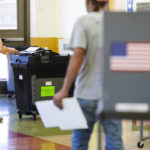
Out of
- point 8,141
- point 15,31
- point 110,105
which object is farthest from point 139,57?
point 15,31

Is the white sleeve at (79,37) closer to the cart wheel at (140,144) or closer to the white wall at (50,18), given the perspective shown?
the cart wheel at (140,144)

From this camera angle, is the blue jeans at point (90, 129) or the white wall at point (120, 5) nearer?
the blue jeans at point (90, 129)

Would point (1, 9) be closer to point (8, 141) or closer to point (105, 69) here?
point (8, 141)

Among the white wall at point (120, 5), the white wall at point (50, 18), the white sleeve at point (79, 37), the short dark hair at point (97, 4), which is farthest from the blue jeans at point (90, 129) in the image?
the white wall at point (50, 18)

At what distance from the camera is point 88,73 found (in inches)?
101

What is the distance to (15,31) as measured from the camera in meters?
8.86

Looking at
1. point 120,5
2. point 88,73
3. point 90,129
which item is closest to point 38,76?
point 120,5

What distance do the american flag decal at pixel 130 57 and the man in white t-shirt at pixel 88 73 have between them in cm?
37

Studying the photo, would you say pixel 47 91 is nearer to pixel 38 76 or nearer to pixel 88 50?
pixel 38 76

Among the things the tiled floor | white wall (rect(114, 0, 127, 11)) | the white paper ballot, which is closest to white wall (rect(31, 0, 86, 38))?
white wall (rect(114, 0, 127, 11))

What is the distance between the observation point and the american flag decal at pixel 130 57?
199 cm

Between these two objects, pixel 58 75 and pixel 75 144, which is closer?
pixel 75 144

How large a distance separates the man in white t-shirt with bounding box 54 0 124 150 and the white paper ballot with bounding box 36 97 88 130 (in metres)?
0.04

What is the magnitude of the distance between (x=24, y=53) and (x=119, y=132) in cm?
366
